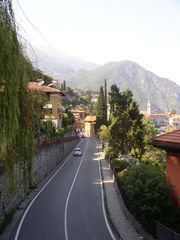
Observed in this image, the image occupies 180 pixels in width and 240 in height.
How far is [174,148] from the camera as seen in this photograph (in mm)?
16297

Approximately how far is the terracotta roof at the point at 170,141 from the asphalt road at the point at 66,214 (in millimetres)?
7090

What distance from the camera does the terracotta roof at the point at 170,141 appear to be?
52.5ft

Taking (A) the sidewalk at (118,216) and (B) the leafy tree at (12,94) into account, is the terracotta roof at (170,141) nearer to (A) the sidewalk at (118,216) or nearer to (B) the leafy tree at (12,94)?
(B) the leafy tree at (12,94)

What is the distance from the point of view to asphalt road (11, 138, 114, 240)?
22812mm

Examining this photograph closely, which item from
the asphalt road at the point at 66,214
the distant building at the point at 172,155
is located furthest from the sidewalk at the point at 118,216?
the distant building at the point at 172,155

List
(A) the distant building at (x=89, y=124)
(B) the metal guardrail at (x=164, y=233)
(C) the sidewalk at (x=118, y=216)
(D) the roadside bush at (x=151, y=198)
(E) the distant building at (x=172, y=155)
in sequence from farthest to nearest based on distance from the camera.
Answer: (A) the distant building at (x=89, y=124) → (C) the sidewalk at (x=118, y=216) → (D) the roadside bush at (x=151, y=198) → (E) the distant building at (x=172, y=155) → (B) the metal guardrail at (x=164, y=233)

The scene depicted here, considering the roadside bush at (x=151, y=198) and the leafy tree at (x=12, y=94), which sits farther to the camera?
the roadside bush at (x=151, y=198)

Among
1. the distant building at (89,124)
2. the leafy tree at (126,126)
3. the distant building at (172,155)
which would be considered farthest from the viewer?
the distant building at (89,124)

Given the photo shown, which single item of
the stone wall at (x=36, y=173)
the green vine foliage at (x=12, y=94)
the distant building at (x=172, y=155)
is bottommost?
the stone wall at (x=36, y=173)

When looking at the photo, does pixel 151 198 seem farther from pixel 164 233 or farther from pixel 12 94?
pixel 12 94

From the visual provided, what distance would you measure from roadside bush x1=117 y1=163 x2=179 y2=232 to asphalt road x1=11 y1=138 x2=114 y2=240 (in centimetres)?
301

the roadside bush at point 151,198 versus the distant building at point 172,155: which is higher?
the distant building at point 172,155

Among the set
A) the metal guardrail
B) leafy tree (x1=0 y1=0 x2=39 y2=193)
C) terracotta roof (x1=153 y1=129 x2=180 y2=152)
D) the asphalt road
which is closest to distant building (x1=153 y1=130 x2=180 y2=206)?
terracotta roof (x1=153 y1=129 x2=180 y2=152)

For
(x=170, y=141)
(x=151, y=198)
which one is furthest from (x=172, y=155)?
(x=151, y=198)
